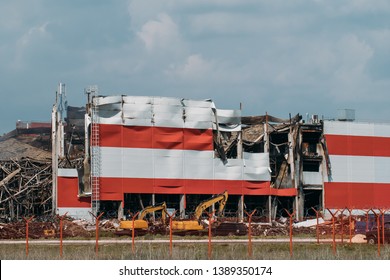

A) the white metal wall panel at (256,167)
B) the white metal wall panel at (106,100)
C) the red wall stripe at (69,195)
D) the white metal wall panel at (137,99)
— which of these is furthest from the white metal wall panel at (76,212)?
the white metal wall panel at (256,167)

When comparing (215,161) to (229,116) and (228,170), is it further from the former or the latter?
(229,116)

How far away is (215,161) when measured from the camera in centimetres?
8938

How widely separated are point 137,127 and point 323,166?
1002 inches

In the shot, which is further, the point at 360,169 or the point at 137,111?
the point at 360,169

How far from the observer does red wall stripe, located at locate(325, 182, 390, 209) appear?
95750mm

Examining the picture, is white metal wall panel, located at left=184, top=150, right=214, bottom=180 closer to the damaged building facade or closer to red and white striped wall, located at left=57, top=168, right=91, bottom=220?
the damaged building facade

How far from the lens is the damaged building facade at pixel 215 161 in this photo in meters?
84.6

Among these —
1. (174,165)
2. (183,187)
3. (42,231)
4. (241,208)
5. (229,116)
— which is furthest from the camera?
(229,116)

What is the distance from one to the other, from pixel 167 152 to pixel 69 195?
1204 cm

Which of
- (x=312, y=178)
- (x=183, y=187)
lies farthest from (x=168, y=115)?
(x=312, y=178)

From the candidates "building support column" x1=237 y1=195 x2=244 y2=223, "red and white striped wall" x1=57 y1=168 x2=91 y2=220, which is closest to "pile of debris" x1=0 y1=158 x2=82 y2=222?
"red and white striped wall" x1=57 y1=168 x2=91 y2=220

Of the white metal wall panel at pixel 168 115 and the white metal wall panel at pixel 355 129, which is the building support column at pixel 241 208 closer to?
the white metal wall panel at pixel 168 115

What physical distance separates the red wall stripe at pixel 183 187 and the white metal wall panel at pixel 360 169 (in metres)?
7.26

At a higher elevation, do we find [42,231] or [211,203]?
[211,203]
